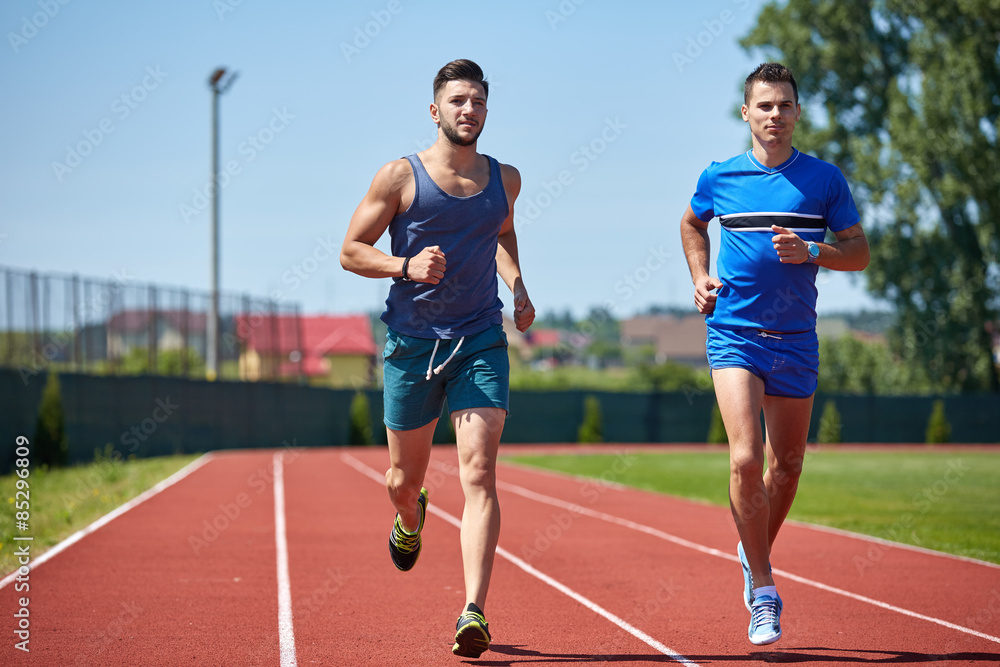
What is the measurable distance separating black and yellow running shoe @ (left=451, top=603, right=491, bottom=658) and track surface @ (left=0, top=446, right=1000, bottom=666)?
301 mm

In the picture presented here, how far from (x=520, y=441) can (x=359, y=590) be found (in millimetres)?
29448

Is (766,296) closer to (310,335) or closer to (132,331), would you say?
(132,331)

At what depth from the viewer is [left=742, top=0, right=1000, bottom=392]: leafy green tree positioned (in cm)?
3328

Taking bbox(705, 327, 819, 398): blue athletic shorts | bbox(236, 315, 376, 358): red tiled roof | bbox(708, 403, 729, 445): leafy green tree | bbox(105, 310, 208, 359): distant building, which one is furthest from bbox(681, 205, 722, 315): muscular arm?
bbox(708, 403, 729, 445): leafy green tree

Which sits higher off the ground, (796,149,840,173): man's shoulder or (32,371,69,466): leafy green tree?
(796,149,840,173): man's shoulder

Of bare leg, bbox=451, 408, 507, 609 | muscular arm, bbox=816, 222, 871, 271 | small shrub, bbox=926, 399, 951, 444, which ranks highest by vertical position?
muscular arm, bbox=816, 222, 871, 271

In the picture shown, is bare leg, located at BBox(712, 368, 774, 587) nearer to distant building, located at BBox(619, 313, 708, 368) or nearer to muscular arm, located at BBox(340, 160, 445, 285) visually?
muscular arm, located at BBox(340, 160, 445, 285)

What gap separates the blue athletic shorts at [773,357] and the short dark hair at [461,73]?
156 centimetres

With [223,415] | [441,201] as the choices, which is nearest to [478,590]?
[441,201]

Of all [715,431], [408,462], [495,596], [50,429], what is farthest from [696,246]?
[715,431]

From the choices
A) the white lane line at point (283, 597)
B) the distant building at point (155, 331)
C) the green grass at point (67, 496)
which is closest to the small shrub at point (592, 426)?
the distant building at point (155, 331)

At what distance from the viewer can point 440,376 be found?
469cm

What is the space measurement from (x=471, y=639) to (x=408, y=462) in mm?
1011

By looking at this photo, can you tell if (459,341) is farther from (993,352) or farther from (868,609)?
(993,352)
